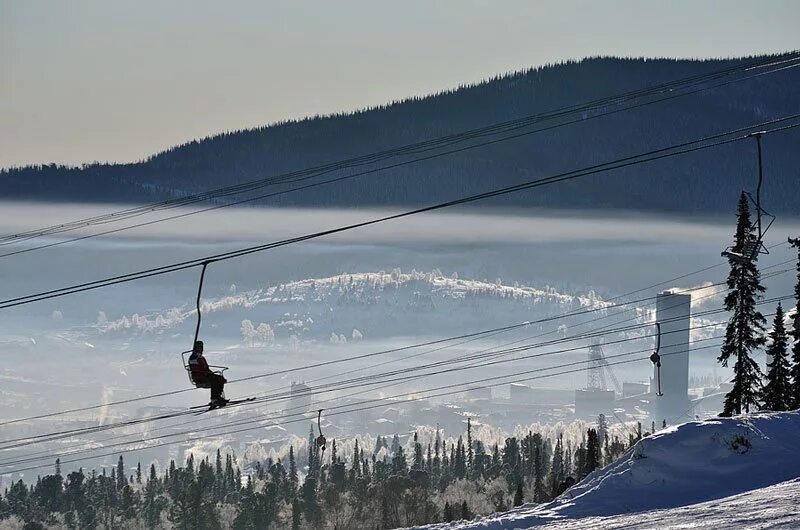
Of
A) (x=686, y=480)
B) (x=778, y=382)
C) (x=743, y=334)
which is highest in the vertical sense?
(x=743, y=334)

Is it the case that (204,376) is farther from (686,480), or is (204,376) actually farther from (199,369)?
(686,480)

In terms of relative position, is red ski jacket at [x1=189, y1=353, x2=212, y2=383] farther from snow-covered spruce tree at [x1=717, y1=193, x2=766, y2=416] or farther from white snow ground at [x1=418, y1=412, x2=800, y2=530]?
snow-covered spruce tree at [x1=717, y1=193, x2=766, y2=416]

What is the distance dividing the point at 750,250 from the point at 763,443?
8185mm

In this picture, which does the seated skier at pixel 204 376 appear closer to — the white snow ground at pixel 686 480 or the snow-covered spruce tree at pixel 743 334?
the white snow ground at pixel 686 480

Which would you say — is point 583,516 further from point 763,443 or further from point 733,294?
point 733,294

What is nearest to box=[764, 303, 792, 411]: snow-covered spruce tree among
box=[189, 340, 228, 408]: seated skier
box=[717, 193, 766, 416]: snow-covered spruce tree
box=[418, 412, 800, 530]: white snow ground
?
box=[717, 193, 766, 416]: snow-covered spruce tree

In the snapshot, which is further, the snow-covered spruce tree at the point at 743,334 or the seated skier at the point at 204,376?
the snow-covered spruce tree at the point at 743,334

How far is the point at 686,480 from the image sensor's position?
60688 millimetres

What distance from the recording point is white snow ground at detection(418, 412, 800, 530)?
54.6 meters

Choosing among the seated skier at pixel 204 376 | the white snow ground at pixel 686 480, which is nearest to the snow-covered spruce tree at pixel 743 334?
the white snow ground at pixel 686 480

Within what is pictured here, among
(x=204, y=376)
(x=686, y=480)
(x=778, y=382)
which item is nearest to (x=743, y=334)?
(x=778, y=382)

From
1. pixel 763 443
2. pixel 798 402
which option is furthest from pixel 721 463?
pixel 798 402

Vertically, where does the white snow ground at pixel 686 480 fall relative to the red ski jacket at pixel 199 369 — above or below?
below

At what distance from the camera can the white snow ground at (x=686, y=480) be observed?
54625 millimetres
